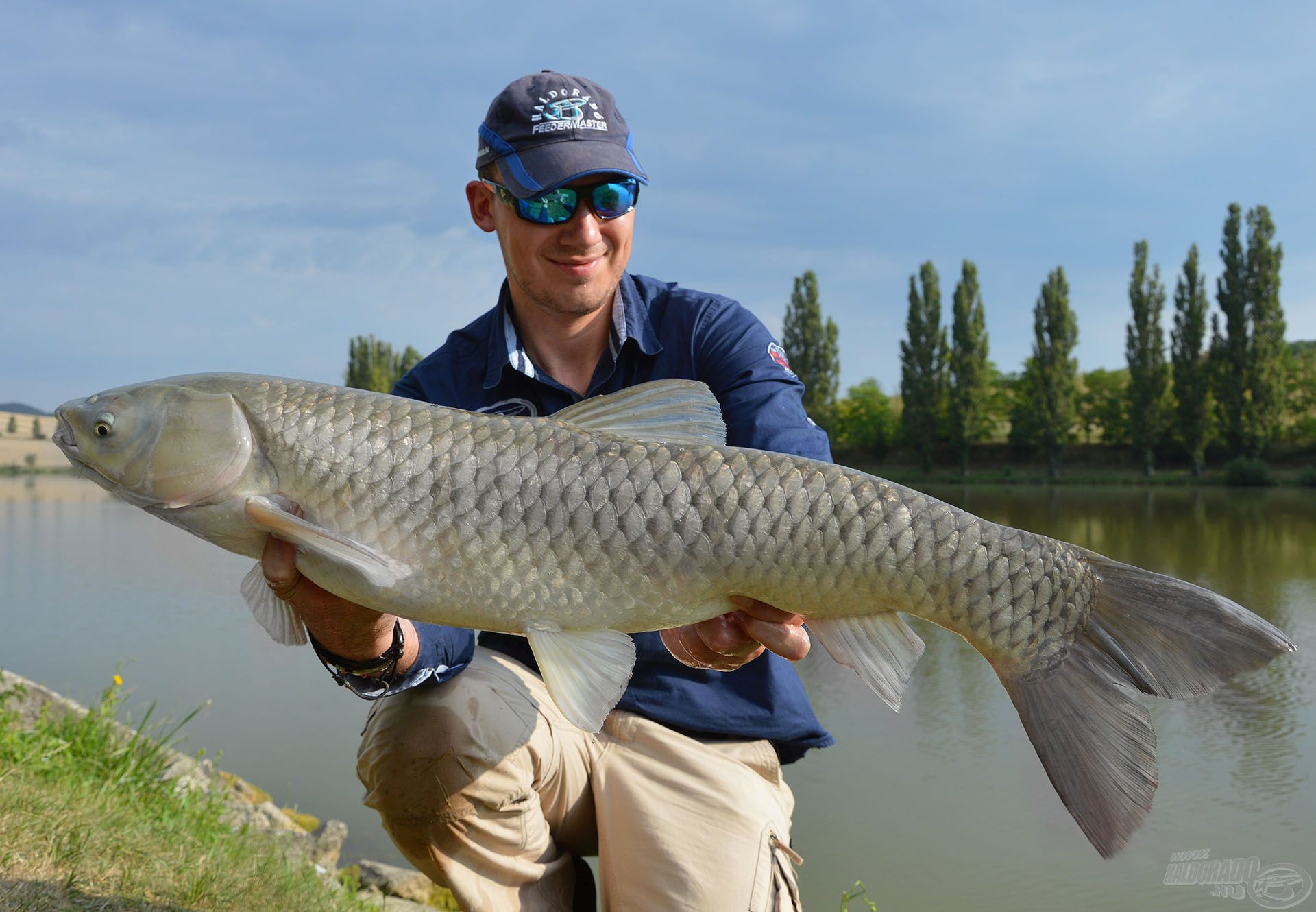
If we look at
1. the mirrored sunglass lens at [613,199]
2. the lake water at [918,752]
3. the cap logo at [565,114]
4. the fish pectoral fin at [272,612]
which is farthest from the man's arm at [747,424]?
the lake water at [918,752]

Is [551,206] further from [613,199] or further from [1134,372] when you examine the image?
[1134,372]

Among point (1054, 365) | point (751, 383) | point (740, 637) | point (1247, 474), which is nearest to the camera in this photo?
point (740, 637)

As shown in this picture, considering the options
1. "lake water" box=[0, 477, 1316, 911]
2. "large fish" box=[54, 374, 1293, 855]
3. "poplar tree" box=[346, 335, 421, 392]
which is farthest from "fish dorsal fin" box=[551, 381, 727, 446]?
"poplar tree" box=[346, 335, 421, 392]

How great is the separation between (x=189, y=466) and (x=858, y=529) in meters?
1.16

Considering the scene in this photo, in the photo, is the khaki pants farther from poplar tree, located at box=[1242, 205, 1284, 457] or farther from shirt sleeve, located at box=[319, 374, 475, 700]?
poplar tree, located at box=[1242, 205, 1284, 457]

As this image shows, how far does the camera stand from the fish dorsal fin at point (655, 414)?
75.1 inches

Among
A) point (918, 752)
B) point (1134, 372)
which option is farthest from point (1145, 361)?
point (918, 752)

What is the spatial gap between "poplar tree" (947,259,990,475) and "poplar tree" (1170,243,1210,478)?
5924mm

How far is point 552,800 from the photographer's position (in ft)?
8.61

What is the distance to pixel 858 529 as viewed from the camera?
5.82ft

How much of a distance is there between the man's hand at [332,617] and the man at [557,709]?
0.03 m

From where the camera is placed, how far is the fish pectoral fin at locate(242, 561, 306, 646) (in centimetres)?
190

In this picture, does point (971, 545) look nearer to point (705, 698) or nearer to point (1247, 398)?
point (705, 698)

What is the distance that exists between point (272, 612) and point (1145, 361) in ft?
117
